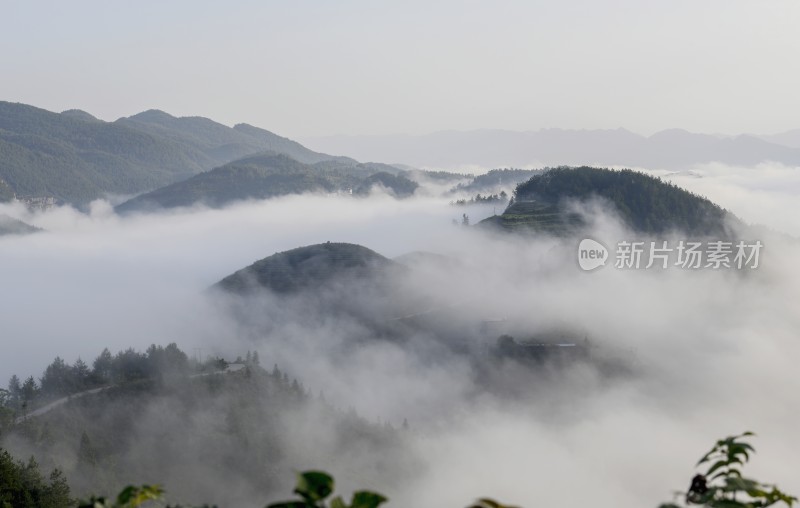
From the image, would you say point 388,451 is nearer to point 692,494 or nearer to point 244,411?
point 244,411

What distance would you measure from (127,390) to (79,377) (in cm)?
1016

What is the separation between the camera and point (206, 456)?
11200cm

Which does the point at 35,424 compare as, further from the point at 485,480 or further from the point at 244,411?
the point at 485,480

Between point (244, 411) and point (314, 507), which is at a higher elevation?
point (314, 507)

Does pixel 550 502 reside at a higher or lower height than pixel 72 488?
lower

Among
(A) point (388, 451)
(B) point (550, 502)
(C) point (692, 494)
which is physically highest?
(C) point (692, 494)

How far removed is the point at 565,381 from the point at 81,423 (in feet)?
398

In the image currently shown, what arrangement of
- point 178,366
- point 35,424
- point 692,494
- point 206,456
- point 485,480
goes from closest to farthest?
1. point 692,494
2. point 35,424
3. point 206,456
4. point 178,366
5. point 485,480

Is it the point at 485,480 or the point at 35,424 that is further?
the point at 485,480

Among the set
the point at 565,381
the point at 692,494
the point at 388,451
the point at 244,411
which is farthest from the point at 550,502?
the point at 692,494

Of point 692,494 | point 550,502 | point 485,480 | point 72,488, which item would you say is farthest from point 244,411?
point 692,494

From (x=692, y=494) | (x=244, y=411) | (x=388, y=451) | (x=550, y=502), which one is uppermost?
(x=692, y=494)

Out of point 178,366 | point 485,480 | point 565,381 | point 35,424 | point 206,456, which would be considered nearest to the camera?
point 35,424

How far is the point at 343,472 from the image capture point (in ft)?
408
